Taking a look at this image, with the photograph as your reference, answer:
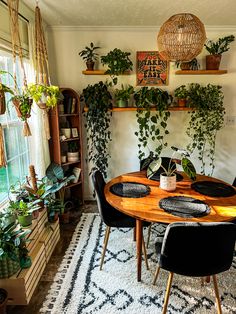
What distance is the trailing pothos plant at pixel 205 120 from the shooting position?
10.3 feet

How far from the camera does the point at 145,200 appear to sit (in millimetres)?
1997

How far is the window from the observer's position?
7.52 ft

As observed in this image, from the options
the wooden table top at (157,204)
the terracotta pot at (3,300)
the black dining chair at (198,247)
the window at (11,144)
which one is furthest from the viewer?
the window at (11,144)

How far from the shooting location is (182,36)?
1.77 meters

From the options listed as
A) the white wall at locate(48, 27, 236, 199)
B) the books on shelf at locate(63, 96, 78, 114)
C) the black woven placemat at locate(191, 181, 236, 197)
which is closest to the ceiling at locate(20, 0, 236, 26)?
the white wall at locate(48, 27, 236, 199)

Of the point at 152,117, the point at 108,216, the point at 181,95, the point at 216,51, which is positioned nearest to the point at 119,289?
the point at 108,216

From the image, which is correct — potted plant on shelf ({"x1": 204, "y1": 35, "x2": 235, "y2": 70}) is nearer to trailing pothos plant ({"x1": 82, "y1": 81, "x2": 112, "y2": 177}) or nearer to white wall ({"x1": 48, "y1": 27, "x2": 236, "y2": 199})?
white wall ({"x1": 48, "y1": 27, "x2": 236, "y2": 199})

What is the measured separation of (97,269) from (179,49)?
1.99 m

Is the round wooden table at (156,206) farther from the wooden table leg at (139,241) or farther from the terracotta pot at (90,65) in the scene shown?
the terracotta pot at (90,65)

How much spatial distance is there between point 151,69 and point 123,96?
0.59 m

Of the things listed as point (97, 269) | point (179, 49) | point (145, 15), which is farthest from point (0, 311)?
point (145, 15)

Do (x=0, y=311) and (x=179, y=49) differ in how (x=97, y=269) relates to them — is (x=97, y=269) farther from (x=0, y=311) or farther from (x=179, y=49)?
(x=179, y=49)

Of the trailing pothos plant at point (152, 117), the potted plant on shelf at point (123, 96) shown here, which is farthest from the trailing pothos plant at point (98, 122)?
the trailing pothos plant at point (152, 117)

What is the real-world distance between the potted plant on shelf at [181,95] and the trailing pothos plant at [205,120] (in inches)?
2.9
